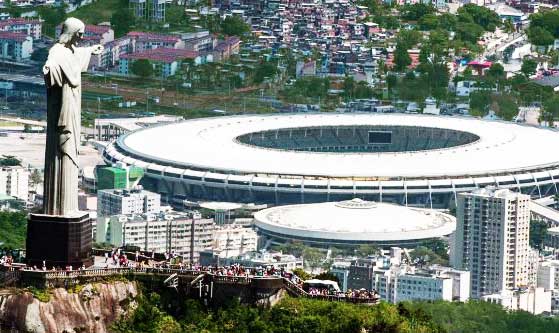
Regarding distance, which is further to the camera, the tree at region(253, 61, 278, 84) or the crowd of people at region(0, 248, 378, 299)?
the tree at region(253, 61, 278, 84)

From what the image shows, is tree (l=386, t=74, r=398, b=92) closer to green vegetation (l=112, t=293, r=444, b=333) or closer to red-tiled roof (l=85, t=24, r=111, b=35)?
red-tiled roof (l=85, t=24, r=111, b=35)

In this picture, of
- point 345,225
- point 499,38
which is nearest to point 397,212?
point 345,225

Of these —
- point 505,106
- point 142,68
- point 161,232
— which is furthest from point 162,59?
point 161,232

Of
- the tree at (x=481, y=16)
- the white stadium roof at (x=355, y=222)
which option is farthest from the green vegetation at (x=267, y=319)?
the tree at (x=481, y=16)

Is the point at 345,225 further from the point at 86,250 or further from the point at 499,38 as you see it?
the point at 499,38

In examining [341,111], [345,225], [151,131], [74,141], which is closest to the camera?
[74,141]

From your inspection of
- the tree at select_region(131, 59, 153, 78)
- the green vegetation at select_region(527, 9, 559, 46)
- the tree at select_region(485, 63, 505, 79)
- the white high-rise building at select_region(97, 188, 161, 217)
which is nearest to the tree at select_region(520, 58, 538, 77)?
the tree at select_region(485, 63, 505, 79)

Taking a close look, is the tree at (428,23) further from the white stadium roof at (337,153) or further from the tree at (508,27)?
the white stadium roof at (337,153)
